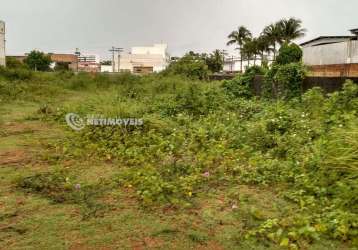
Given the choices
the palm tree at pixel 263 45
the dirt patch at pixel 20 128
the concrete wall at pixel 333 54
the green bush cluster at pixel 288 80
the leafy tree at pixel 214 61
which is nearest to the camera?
the dirt patch at pixel 20 128

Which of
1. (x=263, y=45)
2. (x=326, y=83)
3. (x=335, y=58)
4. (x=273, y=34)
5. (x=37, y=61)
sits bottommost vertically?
(x=326, y=83)

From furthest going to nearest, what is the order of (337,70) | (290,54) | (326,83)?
(290,54)
(337,70)
(326,83)

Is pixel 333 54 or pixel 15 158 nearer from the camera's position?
pixel 15 158

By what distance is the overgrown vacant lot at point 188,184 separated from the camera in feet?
8.82

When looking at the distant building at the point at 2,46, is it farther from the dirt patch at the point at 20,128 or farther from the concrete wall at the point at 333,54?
the concrete wall at the point at 333,54

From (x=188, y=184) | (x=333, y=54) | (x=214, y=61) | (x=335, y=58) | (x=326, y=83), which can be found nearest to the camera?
(x=188, y=184)

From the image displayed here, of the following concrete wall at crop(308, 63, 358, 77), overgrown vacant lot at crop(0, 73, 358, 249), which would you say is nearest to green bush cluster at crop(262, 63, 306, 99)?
Result: concrete wall at crop(308, 63, 358, 77)

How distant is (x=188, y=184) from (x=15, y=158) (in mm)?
2746

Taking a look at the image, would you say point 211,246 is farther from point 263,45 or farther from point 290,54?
point 263,45

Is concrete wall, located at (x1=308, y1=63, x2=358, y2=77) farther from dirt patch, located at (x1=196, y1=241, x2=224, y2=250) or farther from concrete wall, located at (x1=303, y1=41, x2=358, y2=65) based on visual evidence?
dirt patch, located at (x1=196, y1=241, x2=224, y2=250)

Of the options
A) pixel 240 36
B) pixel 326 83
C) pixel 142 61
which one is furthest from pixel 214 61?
pixel 326 83

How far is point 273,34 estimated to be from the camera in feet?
124

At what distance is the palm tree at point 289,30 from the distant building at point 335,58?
73.3 feet

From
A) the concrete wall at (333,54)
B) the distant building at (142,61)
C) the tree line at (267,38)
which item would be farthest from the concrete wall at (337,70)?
the distant building at (142,61)
